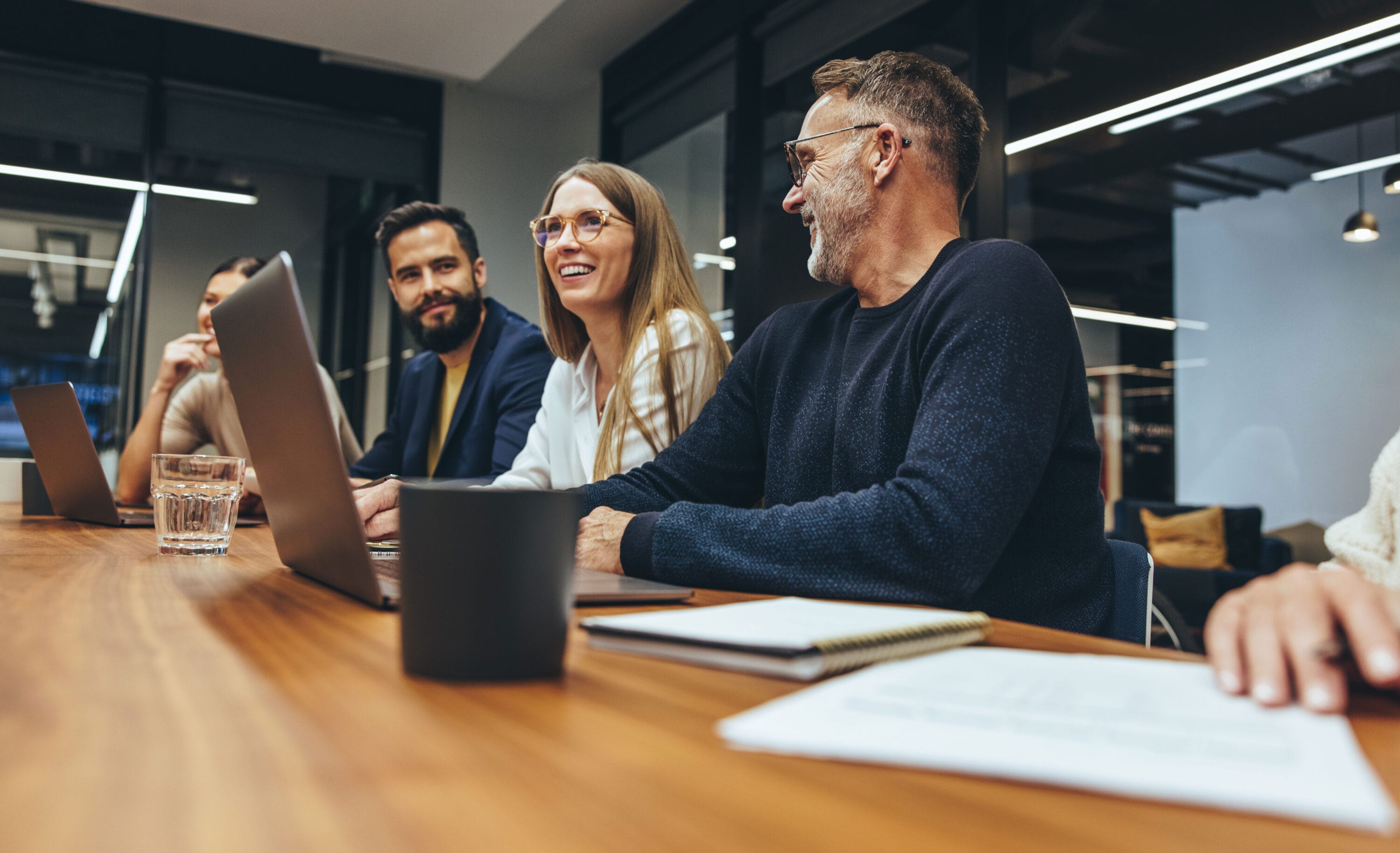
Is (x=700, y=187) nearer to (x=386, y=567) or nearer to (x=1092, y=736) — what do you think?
(x=386, y=567)

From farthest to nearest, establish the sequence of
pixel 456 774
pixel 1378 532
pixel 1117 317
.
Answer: pixel 1117 317
pixel 1378 532
pixel 456 774

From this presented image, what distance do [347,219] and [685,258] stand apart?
3.75m

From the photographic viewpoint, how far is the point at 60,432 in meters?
1.56

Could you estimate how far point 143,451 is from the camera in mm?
2547

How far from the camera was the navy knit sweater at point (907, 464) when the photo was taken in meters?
0.85

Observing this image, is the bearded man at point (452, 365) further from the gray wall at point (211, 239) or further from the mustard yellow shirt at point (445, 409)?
the gray wall at point (211, 239)

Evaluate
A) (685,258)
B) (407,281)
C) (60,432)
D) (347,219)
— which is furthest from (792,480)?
(347,219)

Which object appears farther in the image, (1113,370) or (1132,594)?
(1113,370)

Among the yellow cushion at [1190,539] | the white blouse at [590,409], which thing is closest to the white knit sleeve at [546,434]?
the white blouse at [590,409]

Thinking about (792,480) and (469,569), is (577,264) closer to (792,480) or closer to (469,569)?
(792,480)

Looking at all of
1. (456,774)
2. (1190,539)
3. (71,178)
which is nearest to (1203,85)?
(1190,539)

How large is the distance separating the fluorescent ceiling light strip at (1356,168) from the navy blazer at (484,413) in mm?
3945

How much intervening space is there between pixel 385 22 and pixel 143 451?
8.17 feet

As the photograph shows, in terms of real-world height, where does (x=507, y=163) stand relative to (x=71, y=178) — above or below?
above
